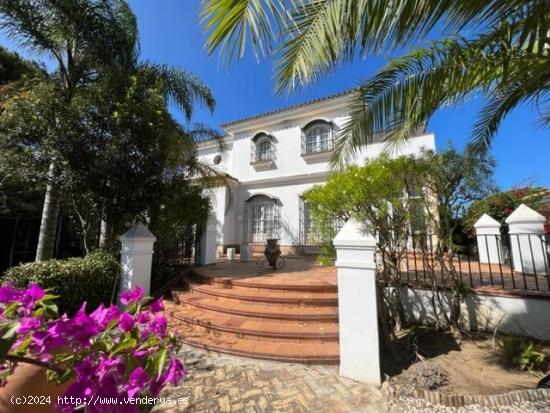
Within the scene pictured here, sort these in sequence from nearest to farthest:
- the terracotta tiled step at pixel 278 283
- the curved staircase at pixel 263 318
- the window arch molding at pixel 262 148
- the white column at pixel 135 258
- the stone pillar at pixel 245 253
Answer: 1. the curved staircase at pixel 263 318
2. the terracotta tiled step at pixel 278 283
3. the white column at pixel 135 258
4. the stone pillar at pixel 245 253
5. the window arch molding at pixel 262 148

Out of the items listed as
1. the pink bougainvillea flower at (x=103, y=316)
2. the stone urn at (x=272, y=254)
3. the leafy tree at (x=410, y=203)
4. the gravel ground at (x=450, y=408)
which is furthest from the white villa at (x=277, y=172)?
the pink bougainvillea flower at (x=103, y=316)

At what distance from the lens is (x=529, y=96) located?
12.0 feet

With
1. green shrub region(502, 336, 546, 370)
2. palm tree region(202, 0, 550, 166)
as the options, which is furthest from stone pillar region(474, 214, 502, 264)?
palm tree region(202, 0, 550, 166)

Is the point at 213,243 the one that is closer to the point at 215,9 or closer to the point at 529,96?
the point at 215,9

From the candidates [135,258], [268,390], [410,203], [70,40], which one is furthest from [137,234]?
[410,203]

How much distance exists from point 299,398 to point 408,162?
13.9 ft

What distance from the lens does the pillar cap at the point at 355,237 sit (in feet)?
12.2

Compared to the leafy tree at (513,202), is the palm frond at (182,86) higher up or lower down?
higher up

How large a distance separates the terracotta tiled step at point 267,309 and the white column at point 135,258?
1472 mm

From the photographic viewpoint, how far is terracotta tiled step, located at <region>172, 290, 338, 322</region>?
4836mm

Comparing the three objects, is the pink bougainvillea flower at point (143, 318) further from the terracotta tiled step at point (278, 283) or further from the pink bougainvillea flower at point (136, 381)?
the terracotta tiled step at point (278, 283)

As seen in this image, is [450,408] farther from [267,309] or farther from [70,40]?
[70,40]

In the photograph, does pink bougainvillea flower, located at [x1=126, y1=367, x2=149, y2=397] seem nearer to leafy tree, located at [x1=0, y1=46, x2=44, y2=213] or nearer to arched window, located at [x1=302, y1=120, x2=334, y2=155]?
leafy tree, located at [x1=0, y1=46, x2=44, y2=213]

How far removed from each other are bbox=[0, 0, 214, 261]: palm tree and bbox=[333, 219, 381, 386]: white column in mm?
7446
